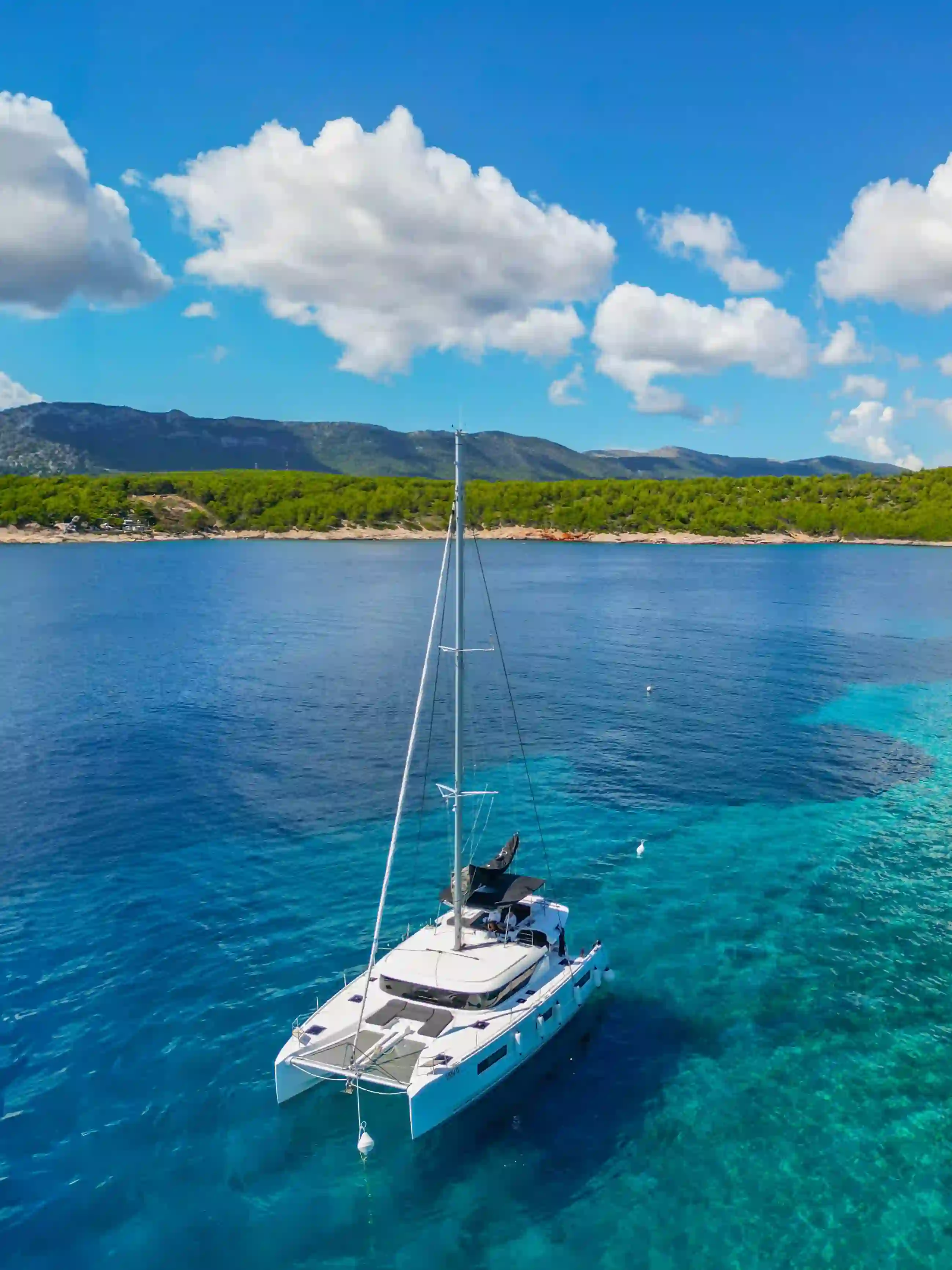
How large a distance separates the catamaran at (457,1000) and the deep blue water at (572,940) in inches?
60.1

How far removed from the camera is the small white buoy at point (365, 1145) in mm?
24328

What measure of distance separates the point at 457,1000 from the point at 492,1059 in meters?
2.21

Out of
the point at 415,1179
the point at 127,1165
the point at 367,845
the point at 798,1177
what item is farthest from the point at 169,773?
the point at 798,1177

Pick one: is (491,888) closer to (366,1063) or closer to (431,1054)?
(431,1054)

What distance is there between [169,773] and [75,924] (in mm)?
20451

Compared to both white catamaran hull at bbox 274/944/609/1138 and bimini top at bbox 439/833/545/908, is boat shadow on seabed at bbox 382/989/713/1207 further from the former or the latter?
bimini top at bbox 439/833/545/908

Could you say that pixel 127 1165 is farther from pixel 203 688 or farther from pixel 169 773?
pixel 203 688

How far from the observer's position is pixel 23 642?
104938 millimetres

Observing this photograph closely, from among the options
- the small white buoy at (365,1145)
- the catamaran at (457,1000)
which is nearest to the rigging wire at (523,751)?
the catamaran at (457,1000)

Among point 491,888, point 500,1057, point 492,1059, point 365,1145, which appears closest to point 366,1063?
point 365,1145

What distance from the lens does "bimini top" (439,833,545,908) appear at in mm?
32156

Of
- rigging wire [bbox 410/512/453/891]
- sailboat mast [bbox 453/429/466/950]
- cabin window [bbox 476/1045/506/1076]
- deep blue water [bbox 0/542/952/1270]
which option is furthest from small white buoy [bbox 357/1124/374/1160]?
rigging wire [bbox 410/512/453/891]

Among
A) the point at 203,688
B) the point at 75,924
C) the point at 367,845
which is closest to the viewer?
the point at 75,924

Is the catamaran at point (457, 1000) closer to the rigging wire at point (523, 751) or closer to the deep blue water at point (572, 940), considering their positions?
the deep blue water at point (572, 940)
